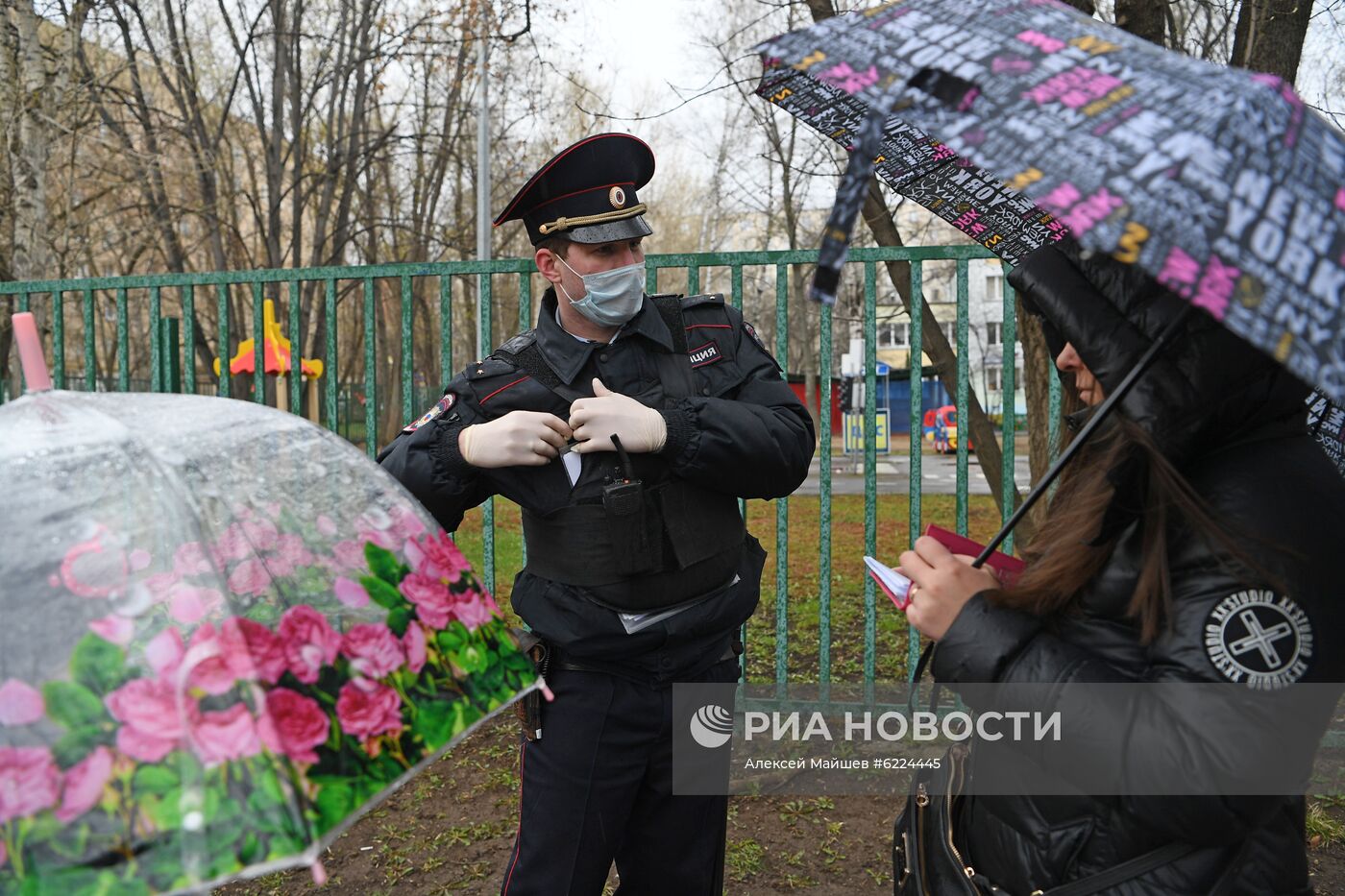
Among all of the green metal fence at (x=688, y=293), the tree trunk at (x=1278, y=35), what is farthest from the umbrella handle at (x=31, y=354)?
the tree trunk at (x=1278, y=35)

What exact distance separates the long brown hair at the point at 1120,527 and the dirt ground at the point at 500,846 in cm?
220

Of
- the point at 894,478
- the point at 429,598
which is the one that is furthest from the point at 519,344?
the point at 894,478

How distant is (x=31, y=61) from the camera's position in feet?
28.2

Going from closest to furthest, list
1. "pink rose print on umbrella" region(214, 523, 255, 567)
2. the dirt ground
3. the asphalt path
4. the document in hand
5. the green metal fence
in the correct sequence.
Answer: "pink rose print on umbrella" region(214, 523, 255, 567) → the document in hand → the dirt ground → the green metal fence → the asphalt path

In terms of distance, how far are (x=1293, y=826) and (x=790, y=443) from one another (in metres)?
1.21

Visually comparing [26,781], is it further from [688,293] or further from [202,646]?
[688,293]

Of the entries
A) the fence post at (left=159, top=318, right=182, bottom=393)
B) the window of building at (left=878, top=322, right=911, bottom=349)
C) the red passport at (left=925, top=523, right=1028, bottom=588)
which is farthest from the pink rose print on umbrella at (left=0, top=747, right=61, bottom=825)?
the fence post at (left=159, top=318, right=182, bottom=393)

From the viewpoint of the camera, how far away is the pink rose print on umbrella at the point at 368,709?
3.80 ft

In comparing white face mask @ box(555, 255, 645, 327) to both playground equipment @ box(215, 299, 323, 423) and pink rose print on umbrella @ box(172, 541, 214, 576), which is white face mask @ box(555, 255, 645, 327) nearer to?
pink rose print on umbrella @ box(172, 541, 214, 576)

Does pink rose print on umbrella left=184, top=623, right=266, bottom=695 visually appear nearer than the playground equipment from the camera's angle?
Yes

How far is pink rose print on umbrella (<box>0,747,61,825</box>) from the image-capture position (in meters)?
0.96

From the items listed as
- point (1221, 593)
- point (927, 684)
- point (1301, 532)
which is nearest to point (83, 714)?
point (1221, 593)

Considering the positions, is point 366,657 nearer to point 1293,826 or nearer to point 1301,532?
point 1301,532

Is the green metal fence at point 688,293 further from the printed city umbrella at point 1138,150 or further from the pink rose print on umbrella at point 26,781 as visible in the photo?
the pink rose print on umbrella at point 26,781
